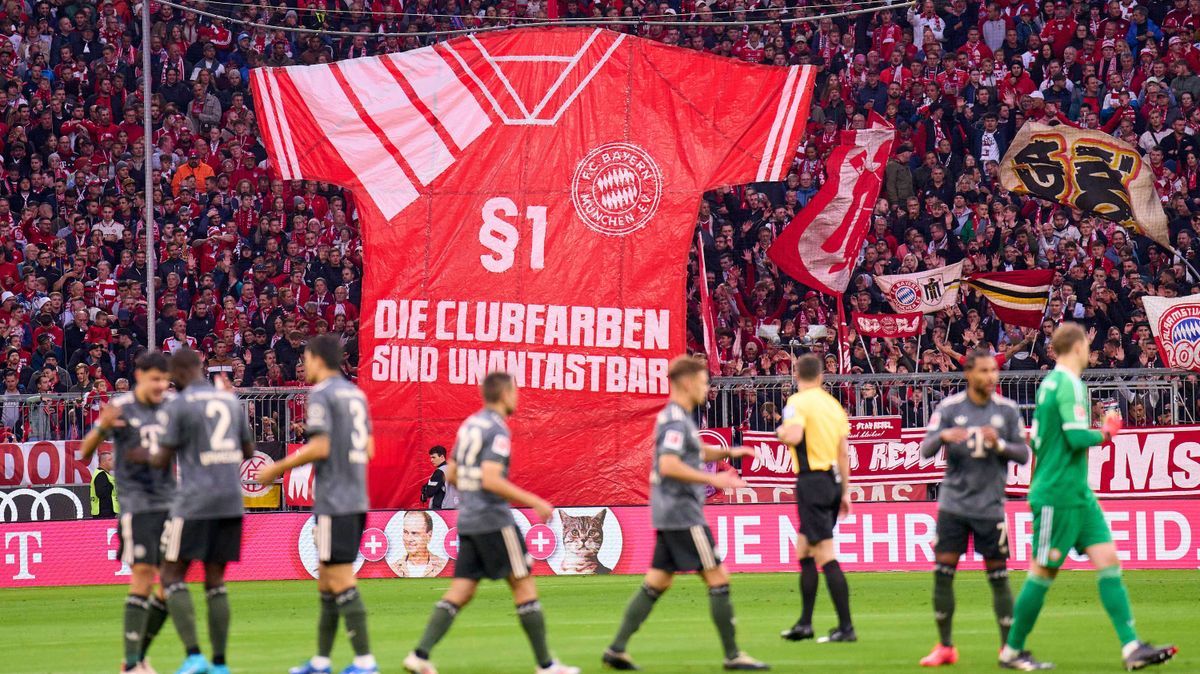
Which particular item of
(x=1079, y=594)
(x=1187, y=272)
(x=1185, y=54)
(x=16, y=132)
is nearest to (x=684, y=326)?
(x=1079, y=594)

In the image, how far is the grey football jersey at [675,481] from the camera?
36.1 feet

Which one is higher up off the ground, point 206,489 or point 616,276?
point 616,276

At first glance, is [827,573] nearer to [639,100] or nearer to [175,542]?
[175,542]

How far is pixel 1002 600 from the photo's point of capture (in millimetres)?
11625

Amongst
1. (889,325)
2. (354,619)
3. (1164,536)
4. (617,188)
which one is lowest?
(1164,536)

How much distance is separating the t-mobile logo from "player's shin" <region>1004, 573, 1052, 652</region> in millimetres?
13531

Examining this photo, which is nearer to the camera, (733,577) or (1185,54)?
(733,577)

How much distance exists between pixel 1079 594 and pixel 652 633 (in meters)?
5.31

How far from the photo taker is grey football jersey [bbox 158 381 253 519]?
1084cm

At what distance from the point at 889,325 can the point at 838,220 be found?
170 centimetres

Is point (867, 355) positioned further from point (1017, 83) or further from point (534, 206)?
point (1017, 83)

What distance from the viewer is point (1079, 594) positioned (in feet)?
56.5

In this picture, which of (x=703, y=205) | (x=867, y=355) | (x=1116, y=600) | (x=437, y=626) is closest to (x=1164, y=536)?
(x=867, y=355)

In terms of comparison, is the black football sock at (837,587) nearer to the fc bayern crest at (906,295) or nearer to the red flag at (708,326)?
the red flag at (708,326)
